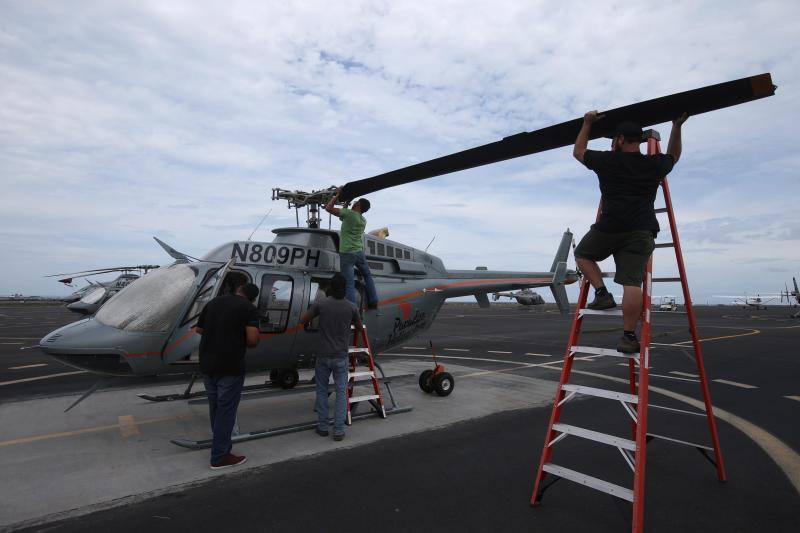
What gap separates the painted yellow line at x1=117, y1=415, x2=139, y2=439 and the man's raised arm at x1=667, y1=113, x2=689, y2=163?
25.0ft

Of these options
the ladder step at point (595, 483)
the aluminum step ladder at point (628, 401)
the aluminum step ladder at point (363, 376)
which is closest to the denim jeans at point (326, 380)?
the aluminum step ladder at point (363, 376)

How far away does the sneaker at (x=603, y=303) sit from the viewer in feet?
13.4

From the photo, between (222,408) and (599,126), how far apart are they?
16.8 ft

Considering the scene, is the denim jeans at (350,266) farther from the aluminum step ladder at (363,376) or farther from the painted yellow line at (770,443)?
the painted yellow line at (770,443)

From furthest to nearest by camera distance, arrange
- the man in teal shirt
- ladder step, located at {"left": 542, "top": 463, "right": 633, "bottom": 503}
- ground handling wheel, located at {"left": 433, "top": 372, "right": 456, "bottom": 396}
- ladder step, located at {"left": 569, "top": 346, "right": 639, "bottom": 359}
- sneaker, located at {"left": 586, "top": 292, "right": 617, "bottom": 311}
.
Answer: ground handling wheel, located at {"left": 433, "top": 372, "right": 456, "bottom": 396} < the man in teal shirt < sneaker, located at {"left": 586, "top": 292, "right": 617, "bottom": 311} < ladder step, located at {"left": 569, "top": 346, "right": 639, "bottom": 359} < ladder step, located at {"left": 542, "top": 463, "right": 633, "bottom": 503}

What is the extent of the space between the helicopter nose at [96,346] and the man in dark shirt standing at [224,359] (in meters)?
1.32

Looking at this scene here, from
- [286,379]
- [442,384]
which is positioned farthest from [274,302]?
[442,384]

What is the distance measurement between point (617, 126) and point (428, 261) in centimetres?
582

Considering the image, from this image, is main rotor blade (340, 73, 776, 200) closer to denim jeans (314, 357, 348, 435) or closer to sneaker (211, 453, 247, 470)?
denim jeans (314, 357, 348, 435)

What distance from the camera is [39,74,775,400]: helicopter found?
429cm

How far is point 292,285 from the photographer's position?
711cm

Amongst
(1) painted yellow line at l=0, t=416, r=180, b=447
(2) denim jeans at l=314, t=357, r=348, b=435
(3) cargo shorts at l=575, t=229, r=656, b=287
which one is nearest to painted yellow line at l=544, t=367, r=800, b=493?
(3) cargo shorts at l=575, t=229, r=656, b=287

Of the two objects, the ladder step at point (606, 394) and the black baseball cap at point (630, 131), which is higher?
the black baseball cap at point (630, 131)

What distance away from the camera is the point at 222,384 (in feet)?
17.0
